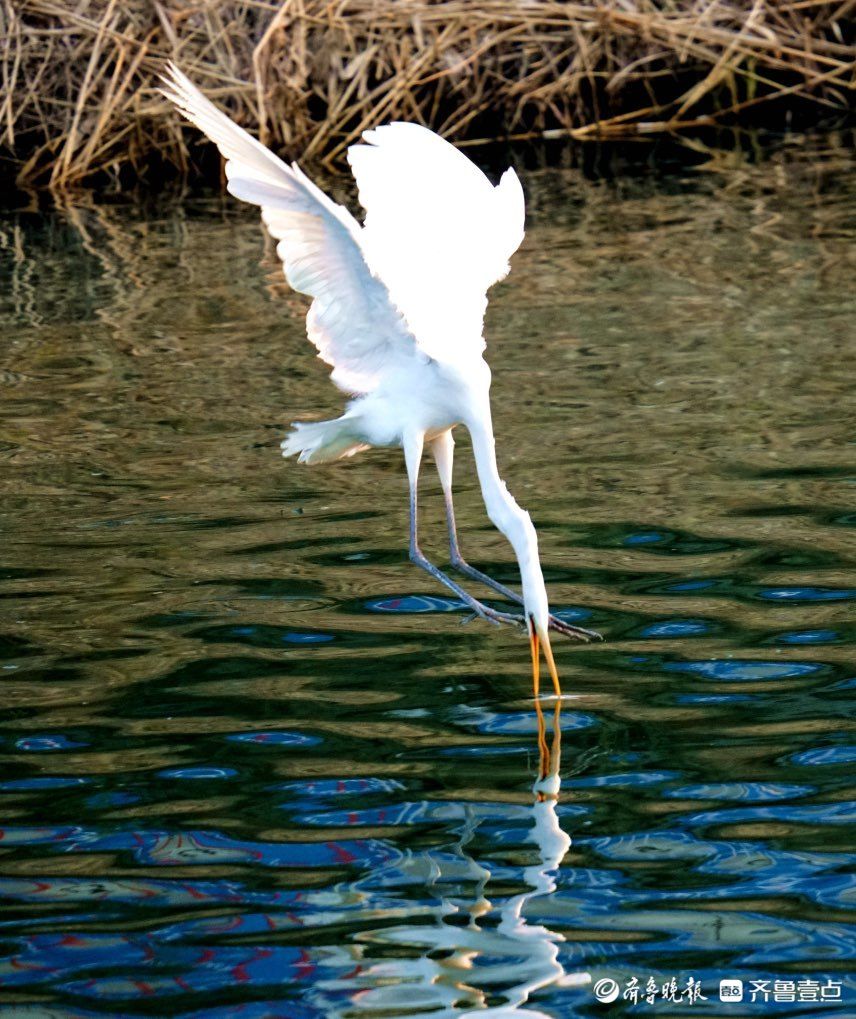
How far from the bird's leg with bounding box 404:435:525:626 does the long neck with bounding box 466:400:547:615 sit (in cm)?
24

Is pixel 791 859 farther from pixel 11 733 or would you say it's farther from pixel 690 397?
pixel 690 397

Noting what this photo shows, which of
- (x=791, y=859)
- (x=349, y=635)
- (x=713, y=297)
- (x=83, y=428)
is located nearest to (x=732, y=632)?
(x=349, y=635)

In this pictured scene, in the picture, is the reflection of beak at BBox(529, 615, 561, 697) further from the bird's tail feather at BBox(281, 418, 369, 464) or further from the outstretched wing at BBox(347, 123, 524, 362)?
the bird's tail feather at BBox(281, 418, 369, 464)

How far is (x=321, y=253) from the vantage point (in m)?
5.83

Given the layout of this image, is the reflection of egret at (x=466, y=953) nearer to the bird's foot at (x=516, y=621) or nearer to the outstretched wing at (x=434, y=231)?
the bird's foot at (x=516, y=621)

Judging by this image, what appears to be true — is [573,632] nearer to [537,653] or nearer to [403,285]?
[537,653]

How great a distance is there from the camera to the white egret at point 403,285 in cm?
547

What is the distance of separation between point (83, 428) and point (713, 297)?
3727 millimetres

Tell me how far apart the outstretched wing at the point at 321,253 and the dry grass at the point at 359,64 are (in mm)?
7721
